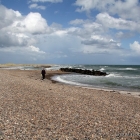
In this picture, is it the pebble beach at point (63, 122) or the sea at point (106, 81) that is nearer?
the pebble beach at point (63, 122)

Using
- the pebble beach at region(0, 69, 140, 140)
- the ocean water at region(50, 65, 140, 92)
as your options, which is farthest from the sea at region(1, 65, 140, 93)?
the pebble beach at region(0, 69, 140, 140)

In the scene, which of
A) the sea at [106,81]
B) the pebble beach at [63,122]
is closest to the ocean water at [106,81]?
the sea at [106,81]

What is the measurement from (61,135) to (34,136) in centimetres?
103

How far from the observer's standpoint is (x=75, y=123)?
8734 millimetres

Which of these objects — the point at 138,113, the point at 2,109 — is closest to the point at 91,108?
the point at 138,113

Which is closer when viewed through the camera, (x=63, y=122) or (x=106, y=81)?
(x=63, y=122)

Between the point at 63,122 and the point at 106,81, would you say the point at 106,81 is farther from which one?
the point at 63,122

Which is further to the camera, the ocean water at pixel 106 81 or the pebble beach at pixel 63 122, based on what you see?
the ocean water at pixel 106 81

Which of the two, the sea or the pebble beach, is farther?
the sea

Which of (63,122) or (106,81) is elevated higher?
(63,122)

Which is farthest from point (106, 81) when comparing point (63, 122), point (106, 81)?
point (63, 122)

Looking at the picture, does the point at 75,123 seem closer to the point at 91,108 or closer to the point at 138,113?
the point at 91,108

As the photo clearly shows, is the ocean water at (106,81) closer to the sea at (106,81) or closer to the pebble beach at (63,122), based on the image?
the sea at (106,81)

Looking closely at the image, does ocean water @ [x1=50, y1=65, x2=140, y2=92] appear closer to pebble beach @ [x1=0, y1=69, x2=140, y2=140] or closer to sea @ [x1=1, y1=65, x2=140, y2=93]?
sea @ [x1=1, y1=65, x2=140, y2=93]
